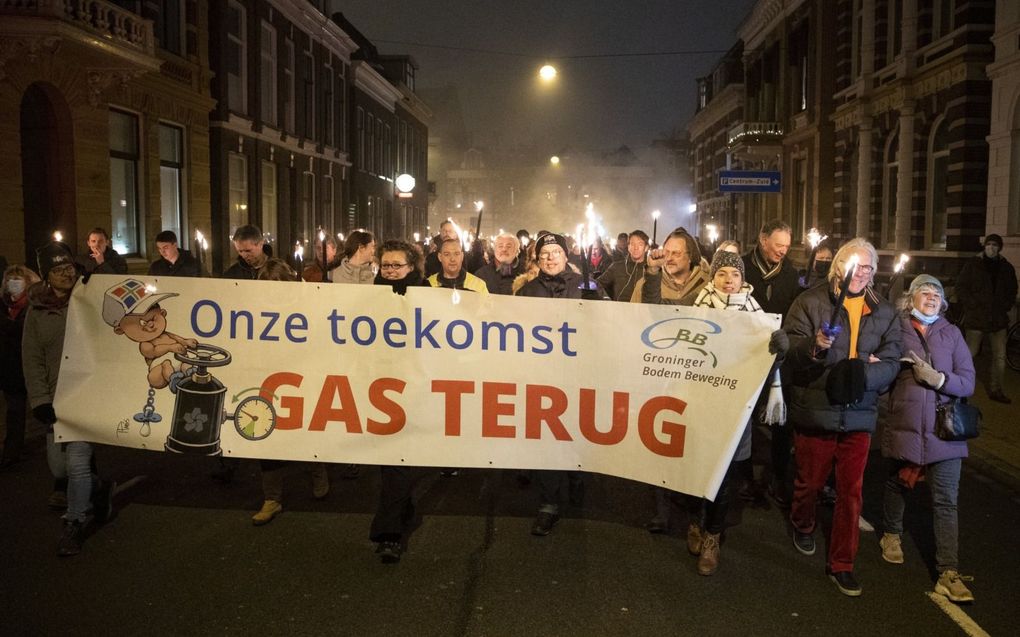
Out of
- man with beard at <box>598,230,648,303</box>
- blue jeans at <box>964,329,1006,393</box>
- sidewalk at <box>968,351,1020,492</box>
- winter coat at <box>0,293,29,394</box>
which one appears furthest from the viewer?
blue jeans at <box>964,329,1006,393</box>

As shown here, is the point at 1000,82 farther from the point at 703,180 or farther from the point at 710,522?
the point at 703,180

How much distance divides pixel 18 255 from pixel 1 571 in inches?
416

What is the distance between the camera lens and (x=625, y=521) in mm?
5676

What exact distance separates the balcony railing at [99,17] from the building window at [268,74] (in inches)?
354

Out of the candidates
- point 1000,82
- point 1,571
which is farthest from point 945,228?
point 1,571

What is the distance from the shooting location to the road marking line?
4059mm

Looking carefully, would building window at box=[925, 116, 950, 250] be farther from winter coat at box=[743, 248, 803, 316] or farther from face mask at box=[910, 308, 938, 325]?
face mask at box=[910, 308, 938, 325]

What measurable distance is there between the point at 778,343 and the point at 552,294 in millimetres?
1668

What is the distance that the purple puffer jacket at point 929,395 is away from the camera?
4.64 meters

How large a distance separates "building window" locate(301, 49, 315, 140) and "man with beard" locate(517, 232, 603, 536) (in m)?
25.0

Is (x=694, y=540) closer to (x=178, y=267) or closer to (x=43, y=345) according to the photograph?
(x=43, y=345)

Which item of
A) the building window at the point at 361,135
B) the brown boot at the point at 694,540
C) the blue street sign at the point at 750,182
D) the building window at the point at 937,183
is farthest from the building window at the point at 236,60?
the brown boot at the point at 694,540

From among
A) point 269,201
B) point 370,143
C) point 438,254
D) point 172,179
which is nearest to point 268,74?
point 269,201

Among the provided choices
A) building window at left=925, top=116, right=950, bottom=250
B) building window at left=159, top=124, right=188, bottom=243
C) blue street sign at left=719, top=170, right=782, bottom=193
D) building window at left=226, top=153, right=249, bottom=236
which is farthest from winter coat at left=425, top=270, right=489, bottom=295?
building window at left=226, top=153, right=249, bottom=236
